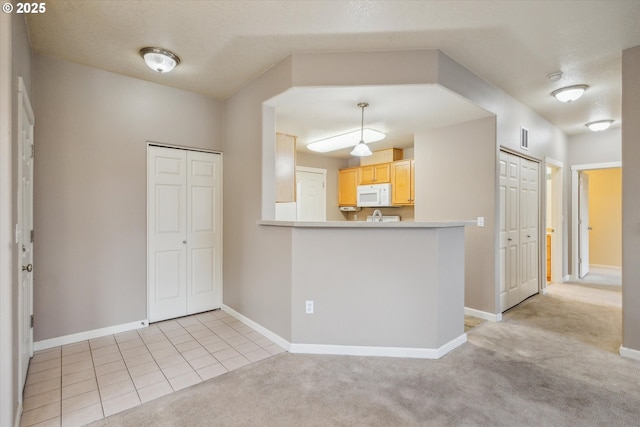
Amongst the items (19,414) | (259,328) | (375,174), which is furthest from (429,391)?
(375,174)

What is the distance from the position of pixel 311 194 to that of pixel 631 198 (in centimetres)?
455

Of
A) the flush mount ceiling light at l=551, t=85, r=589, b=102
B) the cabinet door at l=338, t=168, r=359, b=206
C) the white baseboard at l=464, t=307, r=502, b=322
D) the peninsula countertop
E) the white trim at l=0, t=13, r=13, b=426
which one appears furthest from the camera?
the cabinet door at l=338, t=168, r=359, b=206

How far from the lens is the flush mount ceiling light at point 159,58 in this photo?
272cm

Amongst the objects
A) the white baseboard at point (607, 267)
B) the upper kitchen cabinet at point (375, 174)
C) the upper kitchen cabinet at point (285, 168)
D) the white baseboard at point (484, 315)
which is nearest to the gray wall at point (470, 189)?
the white baseboard at point (484, 315)

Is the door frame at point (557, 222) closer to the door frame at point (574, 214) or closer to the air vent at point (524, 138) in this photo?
the door frame at point (574, 214)

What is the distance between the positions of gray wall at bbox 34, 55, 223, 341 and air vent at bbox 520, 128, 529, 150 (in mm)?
4264

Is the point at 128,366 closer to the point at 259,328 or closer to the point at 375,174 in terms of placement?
the point at 259,328

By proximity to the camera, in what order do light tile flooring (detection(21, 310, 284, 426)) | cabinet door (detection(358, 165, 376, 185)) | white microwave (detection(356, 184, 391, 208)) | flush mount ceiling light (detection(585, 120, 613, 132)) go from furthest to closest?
cabinet door (detection(358, 165, 376, 185))
white microwave (detection(356, 184, 391, 208))
flush mount ceiling light (detection(585, 120, 613, 132))
light tile flooring (detection(21, 310, 284, 426))

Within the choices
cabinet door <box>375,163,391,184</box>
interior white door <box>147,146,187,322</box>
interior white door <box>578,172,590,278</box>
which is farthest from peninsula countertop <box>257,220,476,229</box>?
interior white door <box>578,172,590,278</box>

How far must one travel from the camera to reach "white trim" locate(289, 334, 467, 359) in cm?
263

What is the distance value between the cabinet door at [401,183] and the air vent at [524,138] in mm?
1510

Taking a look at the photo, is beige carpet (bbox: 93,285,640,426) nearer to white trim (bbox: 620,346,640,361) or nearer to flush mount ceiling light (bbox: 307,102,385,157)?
white trim (bbox: 620,346,640,361)

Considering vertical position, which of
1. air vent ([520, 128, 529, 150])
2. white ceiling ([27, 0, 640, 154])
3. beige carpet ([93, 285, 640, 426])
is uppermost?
white ceiling ([27, 0, 640, 154])

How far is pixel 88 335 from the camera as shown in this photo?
9.94 feet
